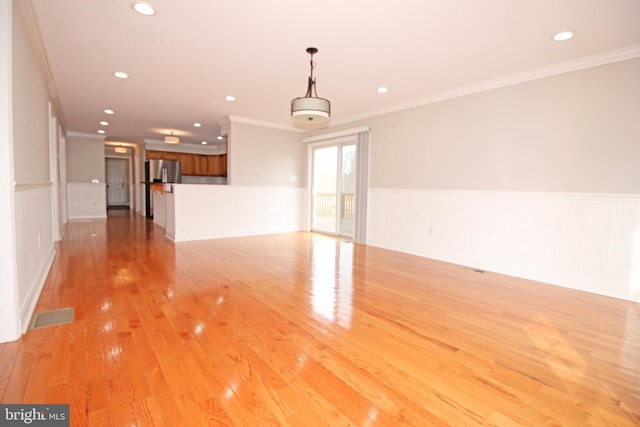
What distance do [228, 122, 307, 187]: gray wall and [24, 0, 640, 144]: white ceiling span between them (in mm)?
1500

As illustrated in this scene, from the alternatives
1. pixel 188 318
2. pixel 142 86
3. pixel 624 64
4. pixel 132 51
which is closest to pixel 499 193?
pixel 624 64

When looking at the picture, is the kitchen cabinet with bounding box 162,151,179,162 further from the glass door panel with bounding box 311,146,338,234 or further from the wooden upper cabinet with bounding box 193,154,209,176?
the glass door panel with bounding box 311,146,338,234

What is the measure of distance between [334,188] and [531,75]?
4.10 m

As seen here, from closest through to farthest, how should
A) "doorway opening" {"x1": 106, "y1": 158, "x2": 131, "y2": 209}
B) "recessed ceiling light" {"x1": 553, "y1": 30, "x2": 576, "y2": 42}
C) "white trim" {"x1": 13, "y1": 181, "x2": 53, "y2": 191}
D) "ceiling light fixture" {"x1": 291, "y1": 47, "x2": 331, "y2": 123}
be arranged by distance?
"white trim" {"x1": 13, "y1": 181, "x2": 53, "y2": 191}
"recessed ceiling light" {"x1": 553, "y1": 30, "x2": 576, "y2": 42}
"ceiling light fixture" {"x1": 291, "y1": 47, "x2": 331, "y2": 123}
"doorway opening" {"x1": 106, "y1": 158, "x2": 131, "y2": 209}

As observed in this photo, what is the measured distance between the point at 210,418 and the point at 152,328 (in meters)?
1.14

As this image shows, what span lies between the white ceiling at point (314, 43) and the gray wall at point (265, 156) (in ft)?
4.92

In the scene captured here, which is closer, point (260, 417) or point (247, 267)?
point (260, 417)

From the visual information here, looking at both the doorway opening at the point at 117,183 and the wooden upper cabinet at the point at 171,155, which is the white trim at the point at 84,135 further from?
the doorway opening at the point at 117,183

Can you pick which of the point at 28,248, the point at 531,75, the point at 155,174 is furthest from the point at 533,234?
the point at 155,174

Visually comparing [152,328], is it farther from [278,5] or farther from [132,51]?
[132,51]

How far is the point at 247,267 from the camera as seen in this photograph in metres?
4.10

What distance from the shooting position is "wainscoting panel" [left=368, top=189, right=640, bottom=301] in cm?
326

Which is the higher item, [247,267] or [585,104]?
[585,104]

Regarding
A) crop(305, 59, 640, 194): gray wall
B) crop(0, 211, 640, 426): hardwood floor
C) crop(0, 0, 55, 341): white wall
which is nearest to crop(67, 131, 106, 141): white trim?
crop(0, 0, 55, 341): white wall
